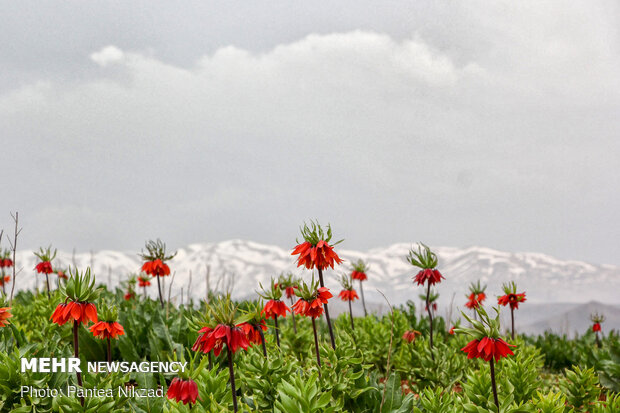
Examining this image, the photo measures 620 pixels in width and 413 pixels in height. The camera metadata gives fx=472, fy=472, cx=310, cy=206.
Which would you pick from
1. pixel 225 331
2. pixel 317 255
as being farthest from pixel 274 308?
pixel 225 331

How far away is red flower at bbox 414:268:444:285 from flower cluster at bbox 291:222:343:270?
85.2 inches

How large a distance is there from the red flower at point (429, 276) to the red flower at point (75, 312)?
406cm

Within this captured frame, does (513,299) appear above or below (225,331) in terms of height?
below

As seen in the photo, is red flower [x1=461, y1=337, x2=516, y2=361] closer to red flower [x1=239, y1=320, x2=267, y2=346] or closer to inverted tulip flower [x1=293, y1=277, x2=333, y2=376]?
inverted tulip flower [x1=293, y1=277, x2=333, y2=376]

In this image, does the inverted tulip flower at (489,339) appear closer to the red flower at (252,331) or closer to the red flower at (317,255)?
the red flower at (317,255)

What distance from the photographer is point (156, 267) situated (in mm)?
7180

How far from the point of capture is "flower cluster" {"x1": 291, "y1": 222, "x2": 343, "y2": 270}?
14.5 ft

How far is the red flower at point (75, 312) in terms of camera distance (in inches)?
147

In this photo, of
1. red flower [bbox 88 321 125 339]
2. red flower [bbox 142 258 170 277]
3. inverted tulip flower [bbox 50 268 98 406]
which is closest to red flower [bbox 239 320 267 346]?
inverted tulip flower [bbox 50 268 98 406]

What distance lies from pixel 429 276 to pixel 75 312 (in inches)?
168

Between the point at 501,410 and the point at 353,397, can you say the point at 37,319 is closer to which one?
the point at 353,397

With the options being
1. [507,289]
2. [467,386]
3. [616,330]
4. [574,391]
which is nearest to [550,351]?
[616,330]

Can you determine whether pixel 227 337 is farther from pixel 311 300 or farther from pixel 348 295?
pixel 348 295

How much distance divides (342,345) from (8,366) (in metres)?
3.01
